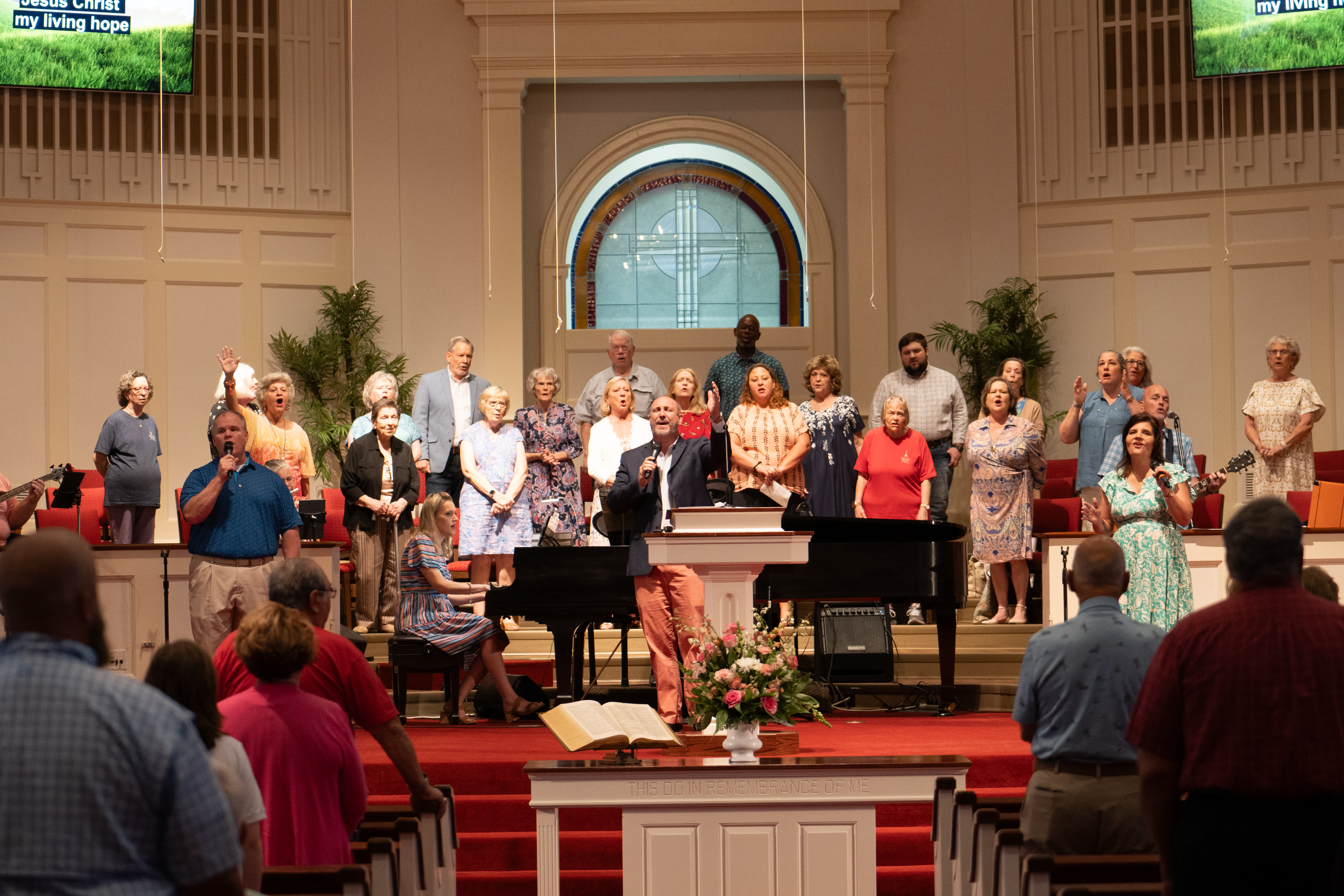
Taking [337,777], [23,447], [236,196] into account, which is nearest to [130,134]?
[236,196]

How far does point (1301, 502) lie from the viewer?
8.84m

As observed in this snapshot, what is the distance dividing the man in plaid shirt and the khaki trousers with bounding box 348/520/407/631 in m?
3.35

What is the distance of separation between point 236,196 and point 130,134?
38.5 inches

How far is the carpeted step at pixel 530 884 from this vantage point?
211 inches

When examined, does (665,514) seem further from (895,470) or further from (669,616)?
(895,470)

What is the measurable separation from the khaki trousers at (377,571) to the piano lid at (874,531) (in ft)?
8.60

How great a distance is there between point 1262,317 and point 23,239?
9.91 meters

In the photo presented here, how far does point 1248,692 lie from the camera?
2.67 meters

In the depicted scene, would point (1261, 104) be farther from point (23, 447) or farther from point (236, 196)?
point (23, 447)

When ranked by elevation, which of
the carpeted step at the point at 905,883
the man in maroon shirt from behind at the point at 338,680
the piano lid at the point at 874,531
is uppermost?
the piano lid at the point at 874,531

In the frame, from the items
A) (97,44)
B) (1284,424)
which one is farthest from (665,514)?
(97,44)

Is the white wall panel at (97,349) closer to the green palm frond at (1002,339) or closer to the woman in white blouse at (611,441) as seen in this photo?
the woman in white blouse at (611,441)

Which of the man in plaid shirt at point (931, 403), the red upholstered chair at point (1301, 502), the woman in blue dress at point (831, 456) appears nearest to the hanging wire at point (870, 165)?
the man in plaid shirt at point (931, 403)

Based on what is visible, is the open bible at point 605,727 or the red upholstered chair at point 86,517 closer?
the open bible at point 605,727
